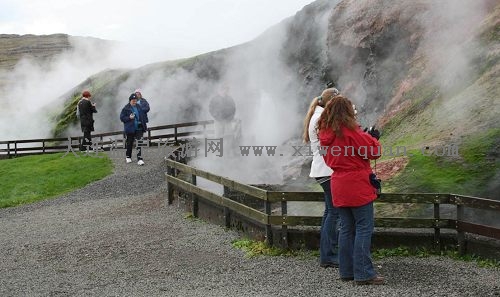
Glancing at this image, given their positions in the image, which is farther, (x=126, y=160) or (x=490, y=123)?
(x=126, y=160)

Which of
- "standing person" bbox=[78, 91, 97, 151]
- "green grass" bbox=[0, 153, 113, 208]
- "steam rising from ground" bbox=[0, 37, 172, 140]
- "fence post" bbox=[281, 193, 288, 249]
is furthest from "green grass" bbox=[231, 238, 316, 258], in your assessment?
"steam rising from ground" bbox=[0, 37, 172, 140]

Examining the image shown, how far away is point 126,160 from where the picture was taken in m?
21.0

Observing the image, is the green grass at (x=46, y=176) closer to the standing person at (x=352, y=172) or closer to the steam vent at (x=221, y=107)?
the steam vent at (x=221, y=107)

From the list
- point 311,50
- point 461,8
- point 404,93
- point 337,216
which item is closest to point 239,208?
point 337,216

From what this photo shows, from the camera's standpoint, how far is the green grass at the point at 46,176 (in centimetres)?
1855

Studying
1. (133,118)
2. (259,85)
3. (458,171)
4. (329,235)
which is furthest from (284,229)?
(259,85)

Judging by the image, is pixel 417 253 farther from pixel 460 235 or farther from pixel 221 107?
pixel 221 107

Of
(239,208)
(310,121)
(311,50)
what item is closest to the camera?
(310,121)

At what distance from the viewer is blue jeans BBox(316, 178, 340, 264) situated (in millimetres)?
8117

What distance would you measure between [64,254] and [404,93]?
32.4 ft

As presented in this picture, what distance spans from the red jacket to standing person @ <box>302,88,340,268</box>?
1.77ft

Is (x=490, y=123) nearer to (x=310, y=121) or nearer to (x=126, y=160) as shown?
(x=310, y=121)

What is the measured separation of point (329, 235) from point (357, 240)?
86 cm

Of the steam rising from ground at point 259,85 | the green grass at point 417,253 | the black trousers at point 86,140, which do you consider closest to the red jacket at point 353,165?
the green grass at point 417,253
